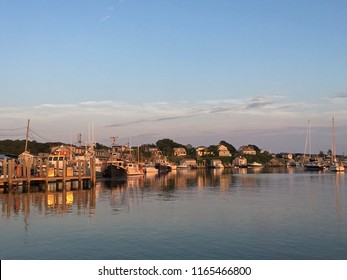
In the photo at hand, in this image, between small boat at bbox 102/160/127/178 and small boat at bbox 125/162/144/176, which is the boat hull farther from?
small boat at bbox 125/162/144/176

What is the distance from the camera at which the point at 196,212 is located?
39312 millimetres

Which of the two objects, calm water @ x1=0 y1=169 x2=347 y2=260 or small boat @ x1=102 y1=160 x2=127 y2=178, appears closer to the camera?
calm water @ x1=0 y1=169 x2=347 y2=260

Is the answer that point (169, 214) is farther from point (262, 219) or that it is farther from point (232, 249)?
point (232, 249)

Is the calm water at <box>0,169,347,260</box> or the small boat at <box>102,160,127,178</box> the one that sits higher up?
the small boat at <box>102,160,127,178</box>

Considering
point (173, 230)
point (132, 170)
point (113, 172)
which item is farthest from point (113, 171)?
point (173, 230)

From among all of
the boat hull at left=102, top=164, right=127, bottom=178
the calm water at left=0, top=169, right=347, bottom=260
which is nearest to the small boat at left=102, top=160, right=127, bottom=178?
the boat hull at left=102, top=164, right=127, bottom=178

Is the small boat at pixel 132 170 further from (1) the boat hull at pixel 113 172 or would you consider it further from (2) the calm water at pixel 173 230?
(2) the calm water at pixel 173 230

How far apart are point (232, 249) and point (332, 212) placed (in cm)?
1923

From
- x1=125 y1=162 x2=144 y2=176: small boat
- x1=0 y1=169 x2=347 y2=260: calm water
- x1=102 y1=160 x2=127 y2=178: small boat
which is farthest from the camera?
x1=125 y1=162 x2=144 y2=176: small boat

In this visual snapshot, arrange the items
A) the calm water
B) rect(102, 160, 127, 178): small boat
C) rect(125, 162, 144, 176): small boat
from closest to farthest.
→ the calm water, rect(102, 160, 127, 178): small boat, rect(125, 162, 144, 176): small boat

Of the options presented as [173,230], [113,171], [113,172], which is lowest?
[173,230]

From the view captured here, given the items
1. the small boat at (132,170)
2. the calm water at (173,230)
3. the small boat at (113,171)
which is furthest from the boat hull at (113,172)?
the calm water at (173,230)

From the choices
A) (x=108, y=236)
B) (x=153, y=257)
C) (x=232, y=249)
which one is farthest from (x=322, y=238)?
(x=108, y=236)

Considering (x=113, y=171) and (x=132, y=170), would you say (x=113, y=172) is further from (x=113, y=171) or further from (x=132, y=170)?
(x=132, y=170)
